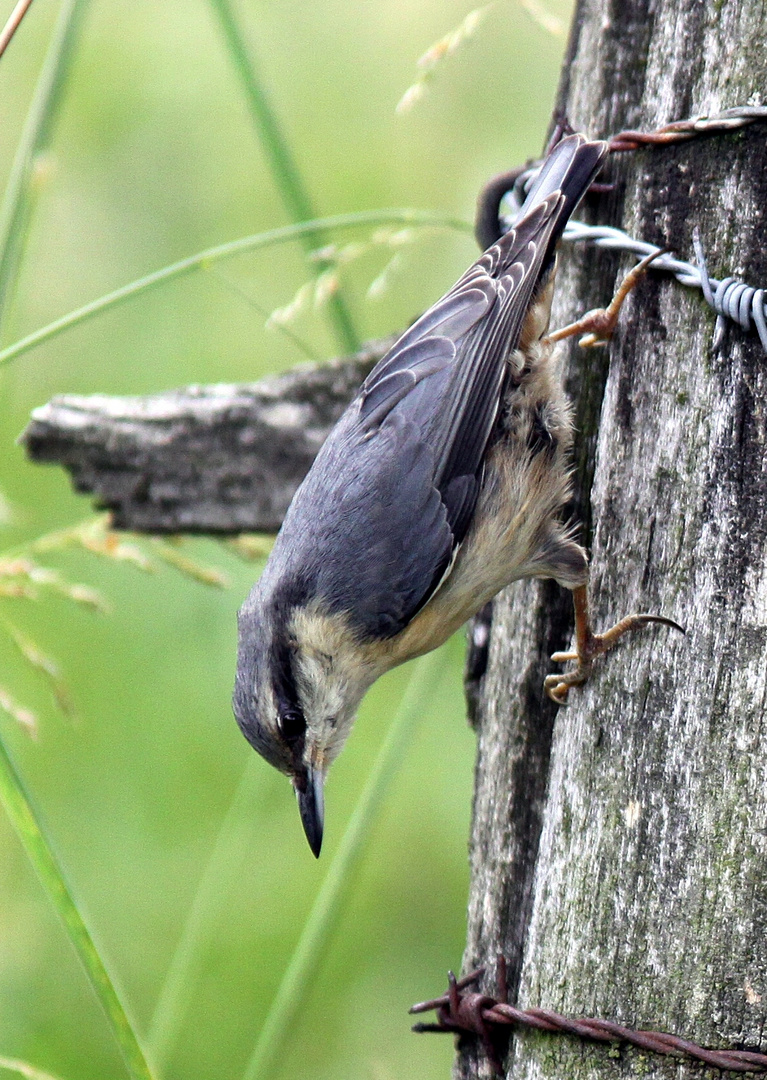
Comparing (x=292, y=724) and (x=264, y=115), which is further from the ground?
(x=264, y=115)

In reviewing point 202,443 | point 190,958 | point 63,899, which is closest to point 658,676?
point 63,899

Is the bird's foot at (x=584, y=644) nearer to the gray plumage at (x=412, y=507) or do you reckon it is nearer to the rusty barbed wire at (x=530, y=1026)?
the gray plumage at (x=412, y=507)

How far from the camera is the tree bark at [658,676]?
176cm

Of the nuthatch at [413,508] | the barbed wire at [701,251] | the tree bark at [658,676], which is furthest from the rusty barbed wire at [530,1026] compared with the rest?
the barbed wire at [701,251]

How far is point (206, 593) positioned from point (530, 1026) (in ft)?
8.00

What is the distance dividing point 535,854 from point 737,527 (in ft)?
2.14

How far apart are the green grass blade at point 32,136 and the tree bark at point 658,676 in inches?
38.4

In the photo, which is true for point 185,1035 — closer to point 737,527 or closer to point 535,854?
point 535,854

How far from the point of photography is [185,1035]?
11.4 feet

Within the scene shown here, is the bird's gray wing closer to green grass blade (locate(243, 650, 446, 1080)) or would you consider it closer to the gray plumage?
the gray plumage

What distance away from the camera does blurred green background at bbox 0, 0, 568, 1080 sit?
3.54 metres

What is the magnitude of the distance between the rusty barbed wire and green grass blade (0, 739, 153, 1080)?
1.77 ft

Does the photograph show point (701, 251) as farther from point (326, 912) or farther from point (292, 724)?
point (326, 912)

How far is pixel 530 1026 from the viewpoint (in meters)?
1.92
